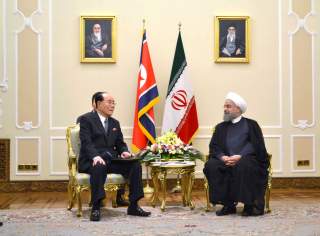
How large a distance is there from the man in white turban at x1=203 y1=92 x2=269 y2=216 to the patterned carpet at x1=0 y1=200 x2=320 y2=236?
0.18 metres

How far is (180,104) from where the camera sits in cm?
787

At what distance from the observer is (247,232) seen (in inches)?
199

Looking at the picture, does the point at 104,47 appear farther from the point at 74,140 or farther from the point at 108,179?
the point at 108,179

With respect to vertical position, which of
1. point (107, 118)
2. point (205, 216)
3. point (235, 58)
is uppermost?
point (235, 58)

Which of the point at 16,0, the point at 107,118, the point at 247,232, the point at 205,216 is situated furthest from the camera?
the point at 16,0

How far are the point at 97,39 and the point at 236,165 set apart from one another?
124 inches

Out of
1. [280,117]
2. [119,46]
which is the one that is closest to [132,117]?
[119,46]

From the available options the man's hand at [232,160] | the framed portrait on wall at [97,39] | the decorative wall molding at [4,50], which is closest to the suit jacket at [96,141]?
the man's hand at [232,160]

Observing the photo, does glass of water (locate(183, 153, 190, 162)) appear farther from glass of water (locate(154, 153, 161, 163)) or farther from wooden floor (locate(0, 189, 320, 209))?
wooden floor (locate(0, 189, 320, 209))

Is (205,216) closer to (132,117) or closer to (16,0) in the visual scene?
(132,117)

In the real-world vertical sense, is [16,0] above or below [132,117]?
above

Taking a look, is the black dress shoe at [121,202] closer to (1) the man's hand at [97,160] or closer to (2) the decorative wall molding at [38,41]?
(1) the man's hand at [97,160]

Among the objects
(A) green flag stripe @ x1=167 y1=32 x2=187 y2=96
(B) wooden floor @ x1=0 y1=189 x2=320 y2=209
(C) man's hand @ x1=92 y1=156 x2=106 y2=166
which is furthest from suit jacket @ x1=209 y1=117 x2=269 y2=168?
(A) green flag stripe @ x1=167 y1=32 x2=187 y2=96

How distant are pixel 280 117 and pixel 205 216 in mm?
2880
